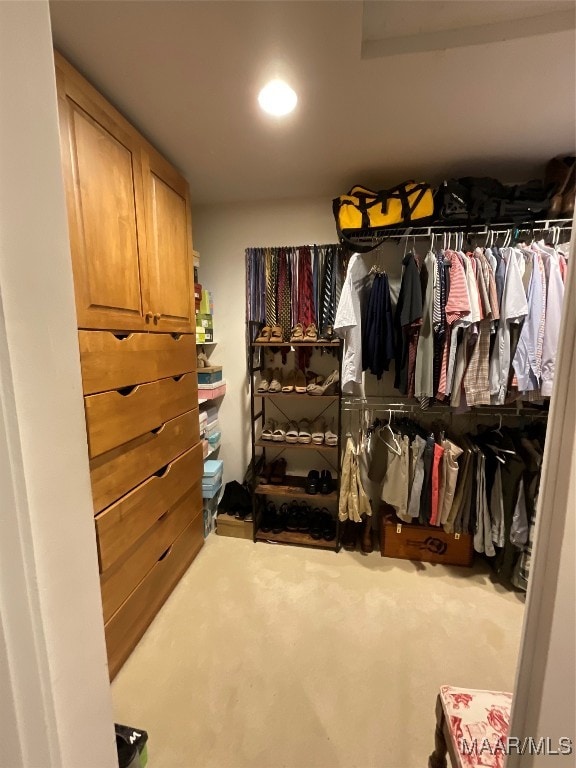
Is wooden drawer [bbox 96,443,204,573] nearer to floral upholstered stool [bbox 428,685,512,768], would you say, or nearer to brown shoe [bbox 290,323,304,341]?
brown shoe [bbox 290,323,304,341]

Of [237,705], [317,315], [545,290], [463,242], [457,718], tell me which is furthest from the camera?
[317,315]

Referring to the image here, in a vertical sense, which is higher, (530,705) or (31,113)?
(31,113)

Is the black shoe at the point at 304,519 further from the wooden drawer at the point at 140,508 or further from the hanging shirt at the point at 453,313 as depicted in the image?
the hanging shirt at the point at 453,313

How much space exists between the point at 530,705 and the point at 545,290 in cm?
181

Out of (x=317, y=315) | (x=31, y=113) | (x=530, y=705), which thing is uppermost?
(x=31, y=113)

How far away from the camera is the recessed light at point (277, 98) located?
1.30 meters

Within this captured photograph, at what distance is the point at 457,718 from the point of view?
2.89ft

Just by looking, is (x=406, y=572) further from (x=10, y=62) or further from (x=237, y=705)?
(x=10, y=62)

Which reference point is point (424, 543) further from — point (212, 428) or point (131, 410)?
point (131, 410)

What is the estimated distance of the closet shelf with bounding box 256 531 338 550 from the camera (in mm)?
2266

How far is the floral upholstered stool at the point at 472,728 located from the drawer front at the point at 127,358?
1.52 m

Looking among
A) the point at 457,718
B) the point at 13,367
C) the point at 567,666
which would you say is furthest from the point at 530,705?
the point at 13,367

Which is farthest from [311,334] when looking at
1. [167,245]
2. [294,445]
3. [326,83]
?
[326,83]

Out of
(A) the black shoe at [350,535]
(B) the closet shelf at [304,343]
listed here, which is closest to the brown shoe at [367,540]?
(A) the black shoe at [350,535]
